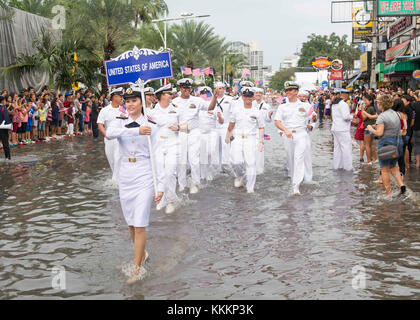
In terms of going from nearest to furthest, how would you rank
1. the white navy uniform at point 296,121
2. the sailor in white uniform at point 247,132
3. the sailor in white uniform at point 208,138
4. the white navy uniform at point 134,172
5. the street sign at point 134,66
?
1. the white navy uniform at point 134,172
2. the street sign at point 134,66
3. the sailor in white uniform at point 247,132
4. the white navy uniform at point 296,121
5. the sailor in white uniform at point 208,138

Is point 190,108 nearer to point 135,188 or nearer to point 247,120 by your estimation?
point 247,120

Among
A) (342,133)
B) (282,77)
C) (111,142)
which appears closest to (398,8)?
(342,133)

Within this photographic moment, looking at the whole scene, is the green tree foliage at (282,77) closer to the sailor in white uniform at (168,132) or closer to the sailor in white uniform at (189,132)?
the sailor in white uniform at (189,132)

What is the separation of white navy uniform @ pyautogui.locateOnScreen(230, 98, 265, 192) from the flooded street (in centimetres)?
48

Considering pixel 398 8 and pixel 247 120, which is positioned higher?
pixel 398 8

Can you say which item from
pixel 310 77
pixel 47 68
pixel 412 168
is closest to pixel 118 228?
pixel 412 168

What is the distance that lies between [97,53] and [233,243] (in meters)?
28.0

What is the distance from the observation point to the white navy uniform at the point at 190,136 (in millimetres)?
11188

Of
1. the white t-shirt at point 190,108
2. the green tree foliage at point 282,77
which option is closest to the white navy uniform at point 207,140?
the white t-shirt at point 190,108

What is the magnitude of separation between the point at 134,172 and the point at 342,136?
894 centimetres

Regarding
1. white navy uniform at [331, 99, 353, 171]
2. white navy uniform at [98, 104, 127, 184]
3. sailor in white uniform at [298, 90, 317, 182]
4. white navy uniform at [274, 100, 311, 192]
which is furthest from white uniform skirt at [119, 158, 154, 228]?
white navy uniform at [331, 99, 353, 171]

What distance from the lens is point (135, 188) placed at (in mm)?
6172

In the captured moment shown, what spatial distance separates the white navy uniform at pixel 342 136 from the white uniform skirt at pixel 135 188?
8.51 metres

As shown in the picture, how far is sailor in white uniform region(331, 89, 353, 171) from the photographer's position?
45.3 ft
